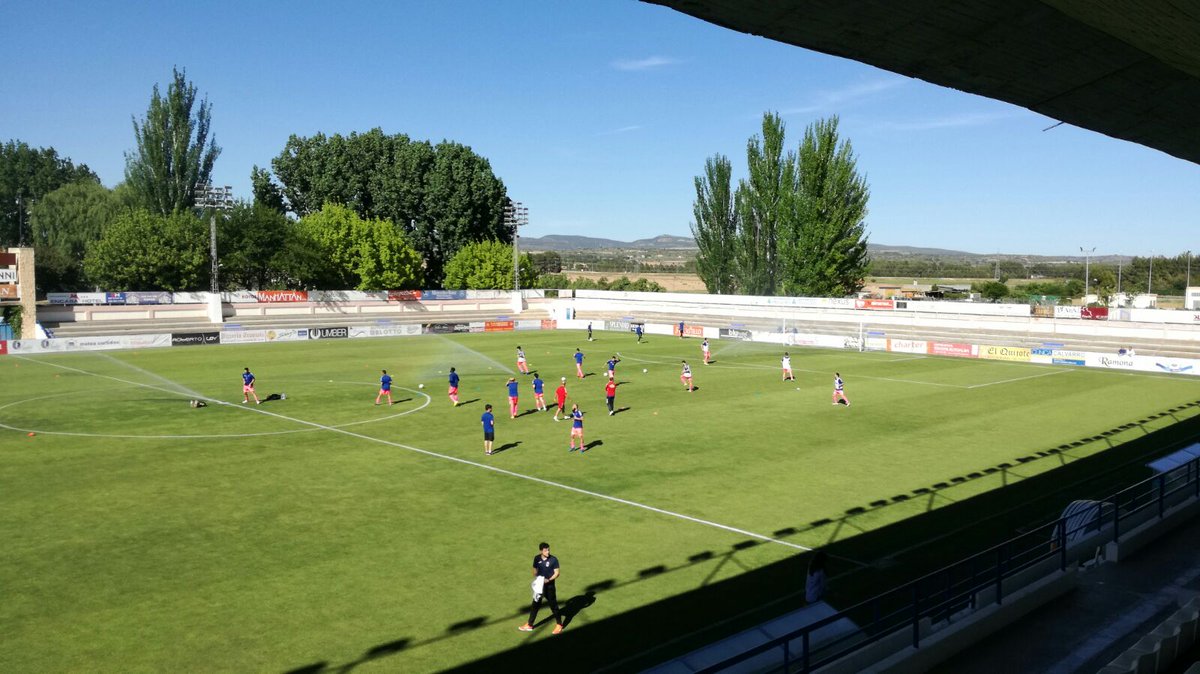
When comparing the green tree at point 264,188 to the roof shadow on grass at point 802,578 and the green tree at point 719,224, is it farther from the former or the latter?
the roof shadow on grass at point 802,578

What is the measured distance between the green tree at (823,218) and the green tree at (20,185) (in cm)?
10110

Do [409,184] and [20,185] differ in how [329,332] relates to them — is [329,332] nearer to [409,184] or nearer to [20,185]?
[409,184]

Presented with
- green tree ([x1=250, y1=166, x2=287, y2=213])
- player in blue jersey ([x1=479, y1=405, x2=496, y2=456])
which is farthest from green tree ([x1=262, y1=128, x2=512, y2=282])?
player in blue jersey ([x1=479, y1=405, x2=496, y2=456])

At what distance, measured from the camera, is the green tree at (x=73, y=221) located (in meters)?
89.6

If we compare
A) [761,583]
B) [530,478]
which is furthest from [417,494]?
[761,583]

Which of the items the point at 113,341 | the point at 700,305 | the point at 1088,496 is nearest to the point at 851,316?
the point at 700,305

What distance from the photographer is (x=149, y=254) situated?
70000mm

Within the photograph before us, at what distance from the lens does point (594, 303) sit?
283ft

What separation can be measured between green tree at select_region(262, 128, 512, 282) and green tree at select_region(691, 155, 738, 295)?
23437 millimetres

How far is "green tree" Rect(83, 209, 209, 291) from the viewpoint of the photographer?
6969 centimetres

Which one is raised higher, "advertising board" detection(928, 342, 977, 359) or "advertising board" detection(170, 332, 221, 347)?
"advertising board" detection(170, 332, 221, 347)

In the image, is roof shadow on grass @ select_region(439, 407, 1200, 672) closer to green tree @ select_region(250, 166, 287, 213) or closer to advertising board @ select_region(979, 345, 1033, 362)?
advertising board @ select_region(979, 345, 1033, 362)

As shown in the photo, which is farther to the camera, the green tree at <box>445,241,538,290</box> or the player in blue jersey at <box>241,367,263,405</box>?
the green tree at <box>445,241,538,290</box>

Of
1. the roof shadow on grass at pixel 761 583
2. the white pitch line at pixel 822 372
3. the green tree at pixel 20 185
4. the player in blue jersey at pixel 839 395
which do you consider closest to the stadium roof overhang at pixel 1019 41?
the roof shadow on grass at pixel 761 583
